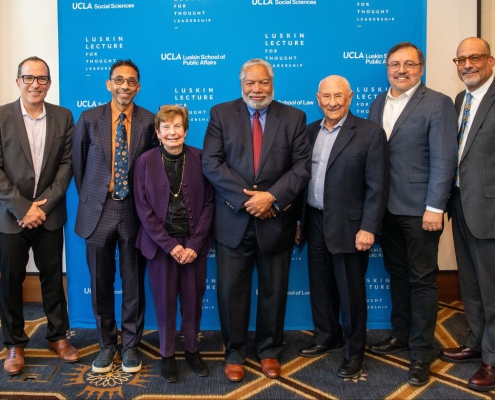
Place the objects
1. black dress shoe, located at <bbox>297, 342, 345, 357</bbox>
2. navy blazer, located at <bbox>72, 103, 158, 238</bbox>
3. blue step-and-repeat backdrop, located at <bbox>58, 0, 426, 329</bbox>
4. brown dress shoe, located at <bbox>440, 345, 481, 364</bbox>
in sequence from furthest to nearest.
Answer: blue step-and-repeat backdrop, located at <bbox>58, 0, 426, 329</bbox> < black dress shoe, located at <bbox>297, 342, 345, 357</bbox> < brown dress shoe, located at <bbox>440, 345, 481, 364</bbox> < navy blazer, located at <bbox>72, 103, 158, 238</bbox>

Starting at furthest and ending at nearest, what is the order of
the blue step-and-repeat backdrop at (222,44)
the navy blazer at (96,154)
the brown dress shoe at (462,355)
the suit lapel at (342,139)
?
the blue step-and-repeat backdrop at (222,44) < the brown dress shoe at (462,355) < the navy blazer at (96,154) < the suit lapel at (342,139)

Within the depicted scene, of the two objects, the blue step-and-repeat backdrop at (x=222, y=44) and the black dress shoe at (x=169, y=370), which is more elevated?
the blue step-and-repeat backdrop at (x=222, y=44)

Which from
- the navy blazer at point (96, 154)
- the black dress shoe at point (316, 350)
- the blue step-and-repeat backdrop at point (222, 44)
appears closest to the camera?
the navy blazer at point (96, 154)

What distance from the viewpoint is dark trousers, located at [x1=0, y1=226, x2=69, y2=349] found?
2.76 metres

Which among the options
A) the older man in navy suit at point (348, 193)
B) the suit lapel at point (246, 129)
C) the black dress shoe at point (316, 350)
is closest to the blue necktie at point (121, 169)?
the suit lapel at point (246, 129)

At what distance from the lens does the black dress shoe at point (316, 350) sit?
9.78 feet

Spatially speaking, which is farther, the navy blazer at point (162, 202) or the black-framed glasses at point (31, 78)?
the black-framed glasses at point (31, 78)

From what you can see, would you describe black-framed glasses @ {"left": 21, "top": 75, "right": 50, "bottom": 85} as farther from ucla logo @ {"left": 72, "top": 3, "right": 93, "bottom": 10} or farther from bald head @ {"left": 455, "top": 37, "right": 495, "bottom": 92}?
bald head @ {"left": 455, "top": 37, "right": 495, "bottom": 92}

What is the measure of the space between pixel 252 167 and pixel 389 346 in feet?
4.97

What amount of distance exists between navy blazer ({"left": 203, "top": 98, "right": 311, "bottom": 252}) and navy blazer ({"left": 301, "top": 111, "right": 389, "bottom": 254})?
177 mm

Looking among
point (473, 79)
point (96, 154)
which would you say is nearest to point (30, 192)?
point (96, 154)

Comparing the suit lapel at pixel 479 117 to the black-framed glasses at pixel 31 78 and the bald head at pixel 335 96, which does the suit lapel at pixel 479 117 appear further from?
the black-framed glasses at pixel 31 78

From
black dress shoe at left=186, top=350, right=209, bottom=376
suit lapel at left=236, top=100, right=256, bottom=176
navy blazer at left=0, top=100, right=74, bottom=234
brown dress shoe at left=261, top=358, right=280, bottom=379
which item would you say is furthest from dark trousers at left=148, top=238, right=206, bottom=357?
navy blazer at left=0, top=100, right=74, bottom=234

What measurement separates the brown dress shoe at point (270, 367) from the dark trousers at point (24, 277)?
1.31m
